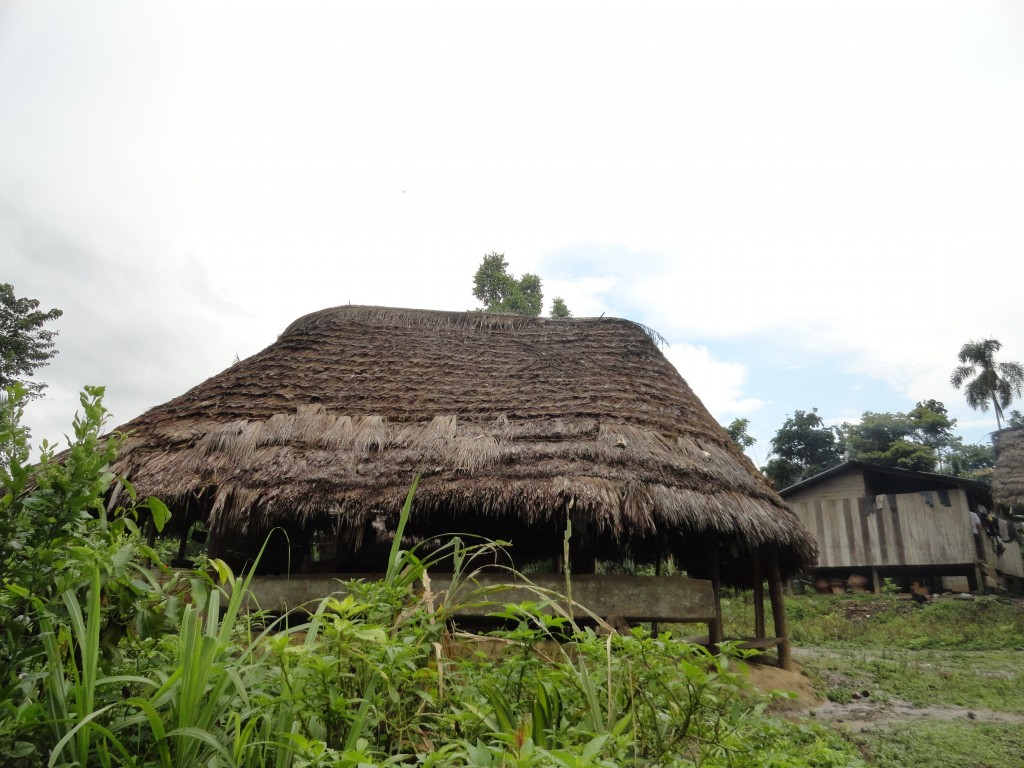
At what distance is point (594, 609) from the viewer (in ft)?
19.5

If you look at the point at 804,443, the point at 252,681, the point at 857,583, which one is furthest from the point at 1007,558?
the point at 252,681

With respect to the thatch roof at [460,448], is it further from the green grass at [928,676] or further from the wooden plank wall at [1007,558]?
the wooden plank wall at [1007,558]

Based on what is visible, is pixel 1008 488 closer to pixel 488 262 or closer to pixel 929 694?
pixel 929 694

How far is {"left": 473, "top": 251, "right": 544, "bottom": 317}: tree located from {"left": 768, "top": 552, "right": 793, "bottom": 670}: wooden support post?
13916 millimetres

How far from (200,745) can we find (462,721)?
1.52 feet

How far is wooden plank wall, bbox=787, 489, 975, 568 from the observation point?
1446 centimetres

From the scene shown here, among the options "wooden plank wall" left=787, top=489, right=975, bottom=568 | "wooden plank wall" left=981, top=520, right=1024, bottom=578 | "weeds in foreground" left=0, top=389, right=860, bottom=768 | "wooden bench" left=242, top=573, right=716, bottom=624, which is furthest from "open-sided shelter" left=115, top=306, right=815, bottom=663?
"wooden plank wall" left=981, top=520, right=1024, bottom=578

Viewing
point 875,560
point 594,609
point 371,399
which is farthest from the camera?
point 875,560

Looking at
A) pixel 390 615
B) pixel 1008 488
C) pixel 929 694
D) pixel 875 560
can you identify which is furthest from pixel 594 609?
pixel 875 560

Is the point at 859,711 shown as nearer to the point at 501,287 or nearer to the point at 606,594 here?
the point at 606,594

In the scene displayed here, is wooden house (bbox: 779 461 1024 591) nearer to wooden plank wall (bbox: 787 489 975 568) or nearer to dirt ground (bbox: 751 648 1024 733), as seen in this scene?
wooden plank wall (bbox: 787 489 975 568)

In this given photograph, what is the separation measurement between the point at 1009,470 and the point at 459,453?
12357 millimetres

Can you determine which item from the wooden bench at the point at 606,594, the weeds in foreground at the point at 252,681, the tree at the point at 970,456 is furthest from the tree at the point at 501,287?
the tree at the point at 970,456

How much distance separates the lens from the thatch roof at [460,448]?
6.09 meters
